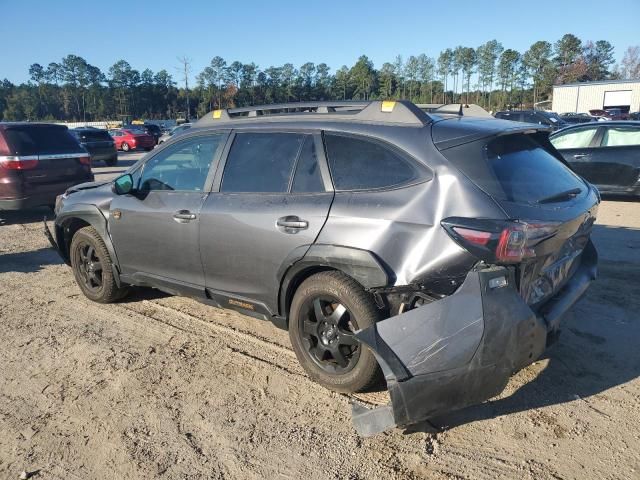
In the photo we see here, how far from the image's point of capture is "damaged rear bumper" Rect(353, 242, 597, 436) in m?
2.57

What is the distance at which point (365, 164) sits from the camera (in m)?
3.21

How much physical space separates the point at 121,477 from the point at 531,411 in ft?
7.71

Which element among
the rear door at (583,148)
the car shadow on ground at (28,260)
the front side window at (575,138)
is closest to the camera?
the car shadow on ground at (28,260)

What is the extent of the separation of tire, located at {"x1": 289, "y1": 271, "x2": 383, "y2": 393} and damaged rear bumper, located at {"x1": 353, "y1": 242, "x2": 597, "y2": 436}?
382 mm

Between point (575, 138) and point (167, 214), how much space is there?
8.99 m

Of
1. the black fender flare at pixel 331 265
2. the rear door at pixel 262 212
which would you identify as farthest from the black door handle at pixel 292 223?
the black fender flare at pixel 331 265

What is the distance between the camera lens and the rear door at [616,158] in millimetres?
9297

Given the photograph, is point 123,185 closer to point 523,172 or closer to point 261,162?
point 261,162

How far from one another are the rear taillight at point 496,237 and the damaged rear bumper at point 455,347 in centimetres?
9

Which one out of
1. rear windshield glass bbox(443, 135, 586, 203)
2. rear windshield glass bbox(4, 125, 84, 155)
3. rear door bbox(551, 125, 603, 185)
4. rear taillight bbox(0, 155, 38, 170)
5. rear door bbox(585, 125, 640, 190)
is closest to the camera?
rear windshield glass bbox(443, 135, 586, 203)

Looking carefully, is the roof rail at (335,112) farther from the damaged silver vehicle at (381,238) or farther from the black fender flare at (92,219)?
the black fender flare at (92,219)

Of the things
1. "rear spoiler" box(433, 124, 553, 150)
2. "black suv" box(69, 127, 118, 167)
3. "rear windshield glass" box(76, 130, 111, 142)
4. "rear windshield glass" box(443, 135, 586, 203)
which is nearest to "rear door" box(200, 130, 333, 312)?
"rear spoiler" box(433, 124, 553, 150)

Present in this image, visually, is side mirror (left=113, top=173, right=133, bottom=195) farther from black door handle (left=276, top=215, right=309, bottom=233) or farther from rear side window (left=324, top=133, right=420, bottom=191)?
rear side window (left=324, top=133, right=420, bottom=191)

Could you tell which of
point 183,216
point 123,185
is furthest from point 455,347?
point 123,185
